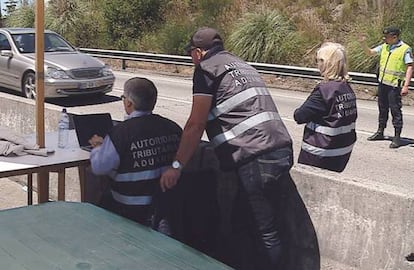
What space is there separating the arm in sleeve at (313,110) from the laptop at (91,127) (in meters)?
1.48

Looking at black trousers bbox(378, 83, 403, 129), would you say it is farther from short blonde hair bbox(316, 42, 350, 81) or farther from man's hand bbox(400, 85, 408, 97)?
short blonde hair bbox(316, 42, 350, 81)

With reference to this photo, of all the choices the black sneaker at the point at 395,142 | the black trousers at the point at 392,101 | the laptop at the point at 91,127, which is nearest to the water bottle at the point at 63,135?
the laptop at the point at 91,127

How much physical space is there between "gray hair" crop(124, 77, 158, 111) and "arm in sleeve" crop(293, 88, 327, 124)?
3.75 feet

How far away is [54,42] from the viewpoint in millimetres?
15523

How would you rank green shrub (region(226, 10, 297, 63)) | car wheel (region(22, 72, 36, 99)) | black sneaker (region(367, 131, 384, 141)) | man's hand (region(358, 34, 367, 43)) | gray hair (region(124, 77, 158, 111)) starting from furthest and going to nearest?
green shrub (region(226, 10, 297, 63)) → man's hand (region(358, 34, 367, 43)) → car wheel (region(22, 72, 36, 99)) → black sneaker (region(367, 131, 384, 141)) → gray hair (region(124, 77, 158, 111))

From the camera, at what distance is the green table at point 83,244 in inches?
102

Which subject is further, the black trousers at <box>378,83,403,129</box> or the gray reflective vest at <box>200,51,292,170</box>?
the black trousers at <box>378,83,403,129</box>

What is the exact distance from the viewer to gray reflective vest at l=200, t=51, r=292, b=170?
4027mm

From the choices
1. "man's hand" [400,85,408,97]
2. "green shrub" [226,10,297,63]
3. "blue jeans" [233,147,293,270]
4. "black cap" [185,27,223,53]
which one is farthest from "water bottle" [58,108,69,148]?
"green shrub" [226,10,297,63]

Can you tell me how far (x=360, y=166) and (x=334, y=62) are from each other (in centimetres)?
477

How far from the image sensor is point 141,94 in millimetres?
Answer: 4266

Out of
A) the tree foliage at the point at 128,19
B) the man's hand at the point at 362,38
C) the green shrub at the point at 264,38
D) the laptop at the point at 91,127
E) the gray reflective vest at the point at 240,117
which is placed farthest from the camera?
the tree foliage at the point at 128,19

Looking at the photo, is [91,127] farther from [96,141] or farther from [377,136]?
[377,136]

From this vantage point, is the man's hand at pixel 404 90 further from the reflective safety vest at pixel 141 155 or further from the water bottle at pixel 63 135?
the reflective safety vest at pixel 141 155
